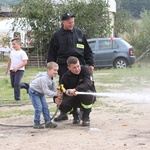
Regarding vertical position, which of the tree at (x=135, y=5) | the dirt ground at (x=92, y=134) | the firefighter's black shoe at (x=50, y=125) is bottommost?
the dirt ground at (x=92, y=134)

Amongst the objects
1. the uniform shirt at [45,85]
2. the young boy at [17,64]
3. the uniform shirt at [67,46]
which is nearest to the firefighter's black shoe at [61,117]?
the uniform shirt at [45,85]

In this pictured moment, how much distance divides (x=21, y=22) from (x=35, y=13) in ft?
4.53

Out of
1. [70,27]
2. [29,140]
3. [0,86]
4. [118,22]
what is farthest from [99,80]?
[118,22]

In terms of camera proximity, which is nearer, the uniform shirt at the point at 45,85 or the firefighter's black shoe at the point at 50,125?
the uniform shirt at the point at 45,85

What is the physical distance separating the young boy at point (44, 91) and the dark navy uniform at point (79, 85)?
20 cm

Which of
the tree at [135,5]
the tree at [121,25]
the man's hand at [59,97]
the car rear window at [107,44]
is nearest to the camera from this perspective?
the man's hand at [59,97]

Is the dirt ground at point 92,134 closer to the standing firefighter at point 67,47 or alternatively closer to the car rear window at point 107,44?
the standing firefighter at point 67,47

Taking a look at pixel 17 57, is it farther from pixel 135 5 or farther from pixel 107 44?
pixel 135 5

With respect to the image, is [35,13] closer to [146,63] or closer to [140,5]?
[146,63]

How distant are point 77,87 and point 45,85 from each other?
534mm

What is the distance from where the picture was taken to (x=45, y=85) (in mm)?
8172

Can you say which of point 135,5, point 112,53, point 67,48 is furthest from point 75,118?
point 135,5

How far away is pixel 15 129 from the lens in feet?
27.4

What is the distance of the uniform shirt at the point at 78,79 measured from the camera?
8.31 meters
